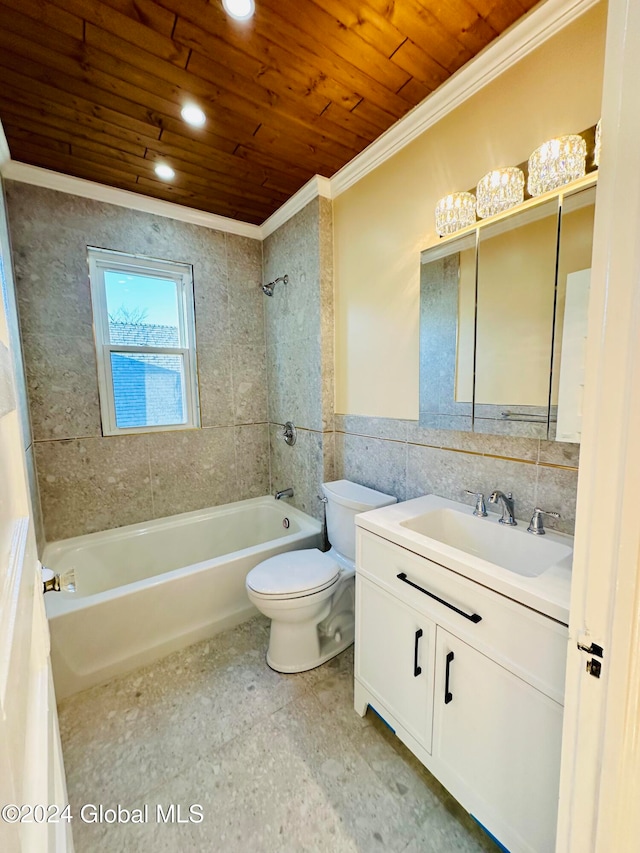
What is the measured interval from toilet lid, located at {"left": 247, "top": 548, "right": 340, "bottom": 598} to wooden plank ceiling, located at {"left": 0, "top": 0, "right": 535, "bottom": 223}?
2066 millimetres

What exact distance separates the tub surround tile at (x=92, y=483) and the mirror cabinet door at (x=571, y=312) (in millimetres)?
2345

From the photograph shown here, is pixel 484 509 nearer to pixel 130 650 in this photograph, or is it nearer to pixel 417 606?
pixel 417 606

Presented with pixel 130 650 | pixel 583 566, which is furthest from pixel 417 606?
pixel 130 650

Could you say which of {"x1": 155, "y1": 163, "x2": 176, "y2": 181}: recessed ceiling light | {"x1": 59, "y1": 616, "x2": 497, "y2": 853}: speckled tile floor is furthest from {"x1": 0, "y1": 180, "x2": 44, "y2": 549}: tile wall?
{"x1": 59, "y1": 616, "x2": 497, "y2": 853}: speckled tile floor

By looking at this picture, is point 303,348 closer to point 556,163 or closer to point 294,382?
point 294,382

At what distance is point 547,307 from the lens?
47.3 inches

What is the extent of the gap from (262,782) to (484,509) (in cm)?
125

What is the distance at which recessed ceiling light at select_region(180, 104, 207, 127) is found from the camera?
1.52m

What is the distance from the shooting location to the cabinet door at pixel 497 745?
2.77 ft

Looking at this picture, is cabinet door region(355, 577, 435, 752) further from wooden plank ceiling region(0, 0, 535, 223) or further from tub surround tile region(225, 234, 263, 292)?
tub surround tile region(225, 234, 263, 292)

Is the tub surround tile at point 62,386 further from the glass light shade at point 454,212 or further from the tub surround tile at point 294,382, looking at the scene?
the glass light shade at point 454,212

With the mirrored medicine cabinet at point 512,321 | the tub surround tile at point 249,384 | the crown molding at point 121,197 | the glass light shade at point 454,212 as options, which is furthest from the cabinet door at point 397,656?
the crown molding at point 121,197

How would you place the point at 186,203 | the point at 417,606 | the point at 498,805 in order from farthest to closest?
the point at 186,203 < the point at 417,606 < the point at 498,805

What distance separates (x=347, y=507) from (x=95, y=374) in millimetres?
1759
